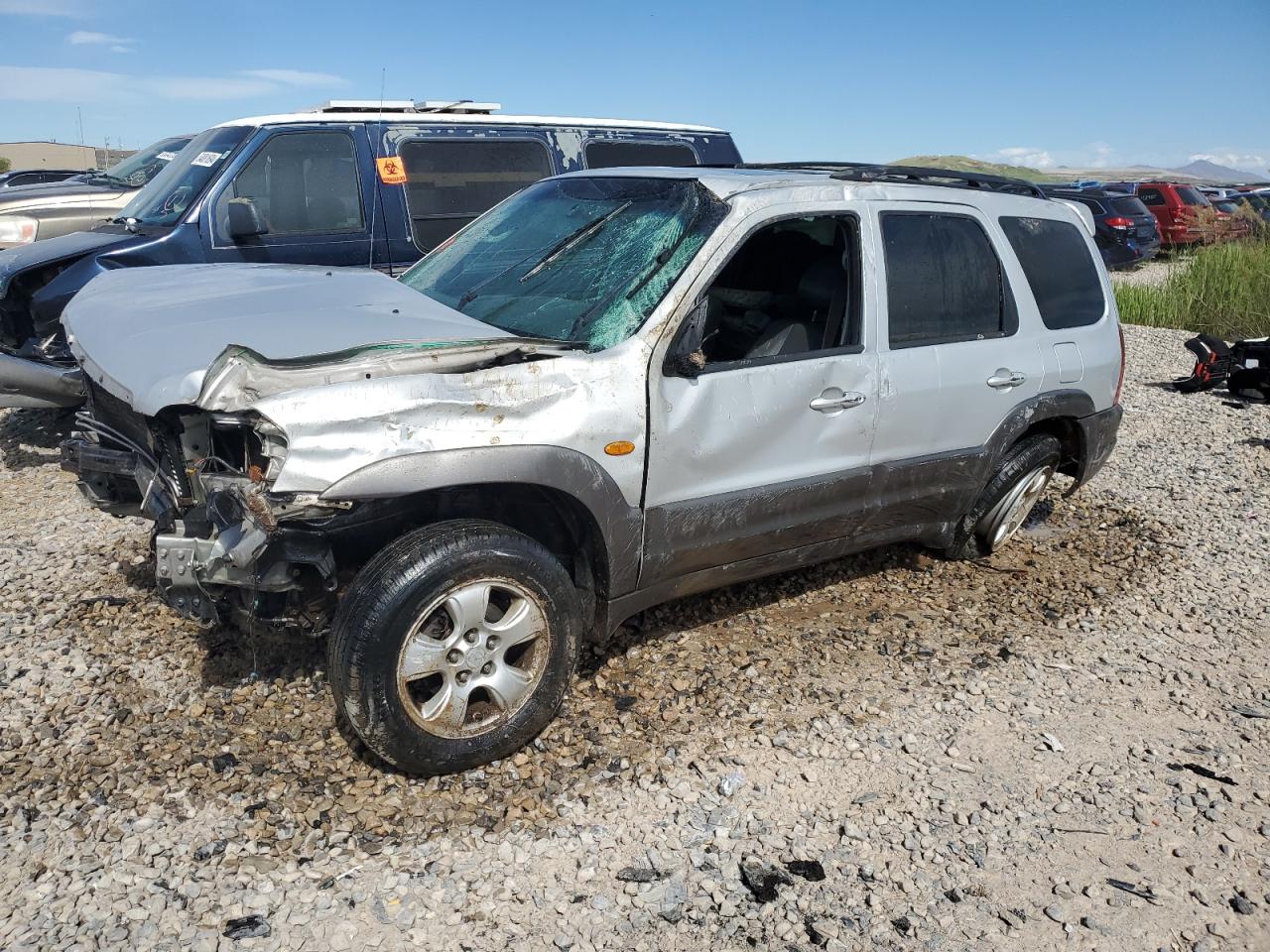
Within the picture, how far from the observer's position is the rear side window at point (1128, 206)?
21500 millimetres

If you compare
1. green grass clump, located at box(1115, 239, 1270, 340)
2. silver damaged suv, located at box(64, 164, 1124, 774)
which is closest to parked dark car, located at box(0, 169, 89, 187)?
silver damaged suv, located at box(64, 164, 1124, 774)

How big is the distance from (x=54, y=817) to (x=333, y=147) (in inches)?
201

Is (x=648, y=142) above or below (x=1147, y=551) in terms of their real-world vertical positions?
above

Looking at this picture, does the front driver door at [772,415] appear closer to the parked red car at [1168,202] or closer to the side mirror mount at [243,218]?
the side mirror mount at [243,218]

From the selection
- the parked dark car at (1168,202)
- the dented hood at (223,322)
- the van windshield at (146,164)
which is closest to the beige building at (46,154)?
the van windshield at (146,164)

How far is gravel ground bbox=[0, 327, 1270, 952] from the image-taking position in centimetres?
270

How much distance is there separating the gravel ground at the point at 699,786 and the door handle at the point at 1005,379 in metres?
1.07

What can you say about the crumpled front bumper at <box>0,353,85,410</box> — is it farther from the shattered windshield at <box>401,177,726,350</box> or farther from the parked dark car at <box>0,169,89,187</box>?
the parked dark car at <box>0,169,89,187</box>

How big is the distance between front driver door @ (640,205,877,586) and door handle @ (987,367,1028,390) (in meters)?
0.80

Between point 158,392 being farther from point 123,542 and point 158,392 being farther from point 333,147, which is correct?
point 333,147

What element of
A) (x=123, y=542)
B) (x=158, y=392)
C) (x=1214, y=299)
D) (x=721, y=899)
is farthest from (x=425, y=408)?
(x=1214, y=299)

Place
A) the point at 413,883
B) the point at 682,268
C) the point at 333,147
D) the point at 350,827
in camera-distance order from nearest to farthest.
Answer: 1. the point at 413,883
2. the point at 350,827
3. the point at 682,268
4. the point at 333,147

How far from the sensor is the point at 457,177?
7312 millimetres

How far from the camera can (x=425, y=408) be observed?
2.90m
